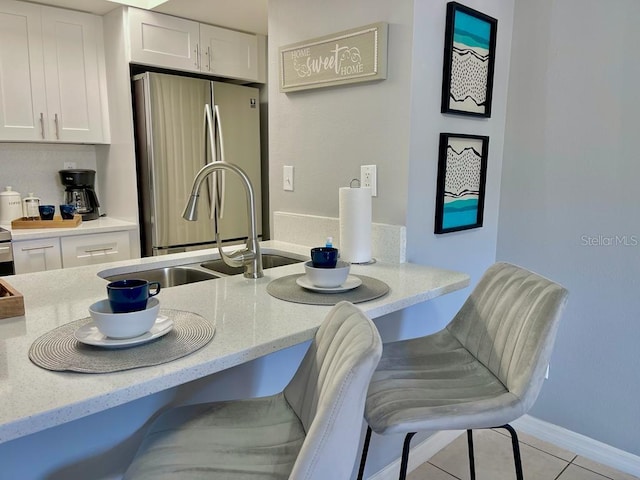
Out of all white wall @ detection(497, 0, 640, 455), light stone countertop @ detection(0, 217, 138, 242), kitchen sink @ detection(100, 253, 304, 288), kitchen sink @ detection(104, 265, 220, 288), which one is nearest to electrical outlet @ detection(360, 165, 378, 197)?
kitchen sink @ detection(100, 253, 304, 288)

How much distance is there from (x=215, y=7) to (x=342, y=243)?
1882 millimetres

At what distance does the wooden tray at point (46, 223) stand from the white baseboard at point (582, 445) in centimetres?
266

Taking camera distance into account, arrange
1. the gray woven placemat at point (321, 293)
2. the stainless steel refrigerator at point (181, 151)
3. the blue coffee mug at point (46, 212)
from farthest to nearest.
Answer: the stainless steel refrigerator at point (181, 151) < the blue coffee mug at point (46, 212) < the gray woven placemat at point (321, 293)

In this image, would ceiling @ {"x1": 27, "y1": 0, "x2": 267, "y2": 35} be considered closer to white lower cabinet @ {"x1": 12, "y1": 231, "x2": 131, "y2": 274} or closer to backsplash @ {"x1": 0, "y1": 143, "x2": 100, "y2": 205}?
backsplash @ {"x1": 0, "y1": 143, "x2": 100, "y2": 205}

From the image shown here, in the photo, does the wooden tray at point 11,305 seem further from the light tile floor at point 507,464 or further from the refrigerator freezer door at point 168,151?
the refrigerator freezer door at point 168,151

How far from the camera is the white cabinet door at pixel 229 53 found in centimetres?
319

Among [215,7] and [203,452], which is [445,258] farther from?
[215,7]

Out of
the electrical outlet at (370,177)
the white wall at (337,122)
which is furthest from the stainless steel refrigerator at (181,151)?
the electrical outlet at (370,177)

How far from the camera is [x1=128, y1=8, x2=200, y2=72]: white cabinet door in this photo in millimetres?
2869

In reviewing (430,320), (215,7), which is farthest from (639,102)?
(215,7)

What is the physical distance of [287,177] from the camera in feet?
7.15

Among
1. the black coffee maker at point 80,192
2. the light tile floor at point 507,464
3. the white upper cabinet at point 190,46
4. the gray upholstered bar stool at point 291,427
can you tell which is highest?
the white upper cabinet at point 190,46

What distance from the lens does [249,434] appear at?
3.46 feet

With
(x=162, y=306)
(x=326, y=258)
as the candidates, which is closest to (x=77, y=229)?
(x=162, y=306)
